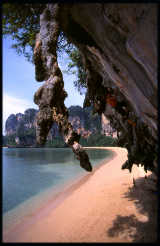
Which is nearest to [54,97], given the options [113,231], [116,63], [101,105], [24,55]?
[116,63]

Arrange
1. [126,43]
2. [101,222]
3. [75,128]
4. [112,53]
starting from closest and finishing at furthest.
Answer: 1. [126,43]
2. [112,53]
3. [101,222]
4. [75,128]

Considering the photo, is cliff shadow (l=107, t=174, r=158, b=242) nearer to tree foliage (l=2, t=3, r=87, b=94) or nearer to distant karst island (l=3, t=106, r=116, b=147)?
tree foliage (l=2, t=3, r=87, b=94)

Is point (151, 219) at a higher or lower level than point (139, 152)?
lower

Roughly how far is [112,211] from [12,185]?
42.0 ft

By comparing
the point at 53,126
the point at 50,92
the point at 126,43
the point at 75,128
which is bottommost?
the point at 50,92

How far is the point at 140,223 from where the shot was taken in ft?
15.5

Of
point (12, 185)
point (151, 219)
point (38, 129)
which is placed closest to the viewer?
point (38, 129)

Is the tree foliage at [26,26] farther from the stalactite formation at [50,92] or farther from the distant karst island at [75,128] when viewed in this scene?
the distant karst island at [75,128]

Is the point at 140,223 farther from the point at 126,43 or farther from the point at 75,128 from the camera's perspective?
the point at 75,128

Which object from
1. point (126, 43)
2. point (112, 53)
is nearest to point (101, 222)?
point (112, 53)

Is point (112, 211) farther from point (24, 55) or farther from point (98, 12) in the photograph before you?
point (24, 55)

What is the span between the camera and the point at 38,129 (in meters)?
3.13

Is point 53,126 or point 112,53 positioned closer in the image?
point 112,53

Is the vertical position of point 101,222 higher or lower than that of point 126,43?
lower
